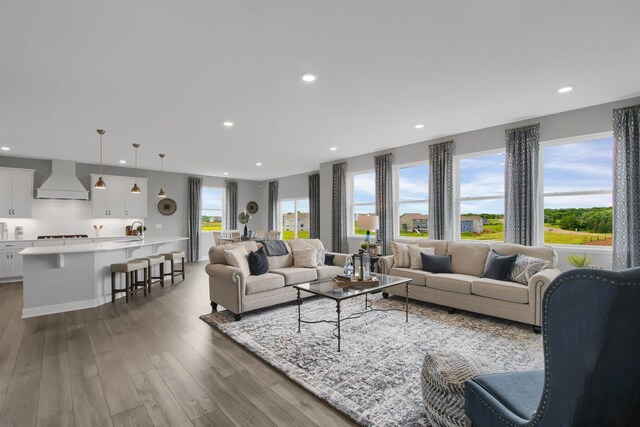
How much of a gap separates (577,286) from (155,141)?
624 centimetres

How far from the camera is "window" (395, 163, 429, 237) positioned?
20.2 ft

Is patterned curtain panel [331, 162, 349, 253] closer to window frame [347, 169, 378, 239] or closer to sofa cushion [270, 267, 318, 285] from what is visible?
window frame [347, 169, 378, 239]

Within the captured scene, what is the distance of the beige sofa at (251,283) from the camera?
3875 millimetres

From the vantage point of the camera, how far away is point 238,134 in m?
5.28

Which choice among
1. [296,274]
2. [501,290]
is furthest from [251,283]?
[501,290]

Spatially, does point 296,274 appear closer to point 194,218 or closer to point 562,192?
point 562,192

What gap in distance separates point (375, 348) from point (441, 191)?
142 inches

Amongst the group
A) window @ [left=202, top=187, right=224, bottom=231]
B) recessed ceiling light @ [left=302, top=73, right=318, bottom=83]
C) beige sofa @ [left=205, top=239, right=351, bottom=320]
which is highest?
recessed ceiling light @ [left=302, top=73, right=318, bottom=83]

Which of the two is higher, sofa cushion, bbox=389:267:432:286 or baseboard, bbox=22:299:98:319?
sofa cushion, bbox=389:267:432:286

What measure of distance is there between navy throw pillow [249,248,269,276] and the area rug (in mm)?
547

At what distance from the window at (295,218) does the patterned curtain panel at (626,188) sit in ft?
23.6

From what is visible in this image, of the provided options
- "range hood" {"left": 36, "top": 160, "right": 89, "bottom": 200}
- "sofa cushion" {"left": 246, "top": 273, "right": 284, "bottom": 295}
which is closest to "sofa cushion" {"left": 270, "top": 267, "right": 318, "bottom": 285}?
"sofa cushion" {"left": 246, "top": 273, "right": 284, "bottom": 295}

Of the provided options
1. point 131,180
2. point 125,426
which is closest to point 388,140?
point 125,426

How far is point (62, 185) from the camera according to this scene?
704 cm
